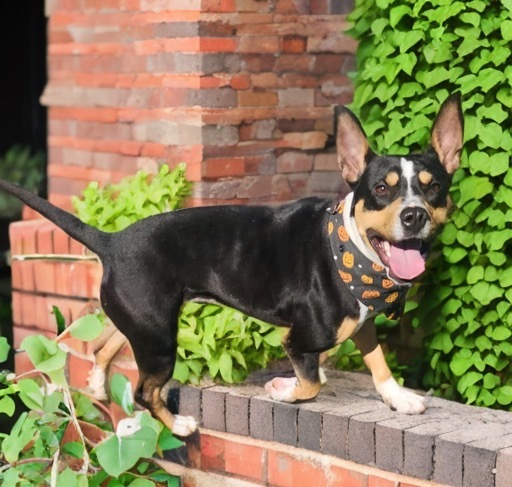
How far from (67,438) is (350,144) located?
1548 millimetres

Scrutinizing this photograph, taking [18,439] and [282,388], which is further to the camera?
[282,388]

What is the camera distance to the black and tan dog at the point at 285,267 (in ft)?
13.1

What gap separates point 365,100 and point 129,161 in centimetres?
109

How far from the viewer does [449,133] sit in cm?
400

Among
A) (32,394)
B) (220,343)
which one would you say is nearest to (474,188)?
(220,343)

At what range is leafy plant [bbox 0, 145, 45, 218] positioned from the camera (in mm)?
6914

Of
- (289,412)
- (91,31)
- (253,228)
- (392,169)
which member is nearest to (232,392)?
(289,412)

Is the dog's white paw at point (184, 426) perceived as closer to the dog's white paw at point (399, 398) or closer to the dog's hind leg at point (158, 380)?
the dog's hind leg at point (158, 380)

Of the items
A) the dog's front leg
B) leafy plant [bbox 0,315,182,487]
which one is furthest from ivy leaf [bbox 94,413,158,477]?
the dog's front leg

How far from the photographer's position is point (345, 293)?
405cm

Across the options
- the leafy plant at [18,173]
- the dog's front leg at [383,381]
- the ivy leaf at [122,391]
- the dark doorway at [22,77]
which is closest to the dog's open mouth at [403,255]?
the dog's front leg at [383,381]

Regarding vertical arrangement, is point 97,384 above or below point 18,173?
below

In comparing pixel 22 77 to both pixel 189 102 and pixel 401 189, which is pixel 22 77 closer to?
pixel 189 102

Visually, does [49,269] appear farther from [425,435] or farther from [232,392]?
[425,435]
